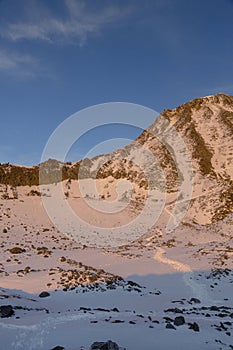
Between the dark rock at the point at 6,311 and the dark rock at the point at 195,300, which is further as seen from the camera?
the dark rock at the point at 195,300

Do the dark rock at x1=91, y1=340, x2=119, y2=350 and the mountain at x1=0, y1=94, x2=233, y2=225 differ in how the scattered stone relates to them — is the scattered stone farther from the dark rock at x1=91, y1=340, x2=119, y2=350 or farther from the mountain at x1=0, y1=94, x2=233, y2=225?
the mountain at x1=0, y1=94, x2=233, y2=225

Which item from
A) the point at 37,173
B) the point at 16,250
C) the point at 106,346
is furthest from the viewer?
the point at 37,173

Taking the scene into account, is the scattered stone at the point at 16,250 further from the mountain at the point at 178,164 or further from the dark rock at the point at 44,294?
the mountain at the point at 178,164

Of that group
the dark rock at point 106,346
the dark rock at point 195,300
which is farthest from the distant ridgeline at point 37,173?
the dark rock at point 106,346

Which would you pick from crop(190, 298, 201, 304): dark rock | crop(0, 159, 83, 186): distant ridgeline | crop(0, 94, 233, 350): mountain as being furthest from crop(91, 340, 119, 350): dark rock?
crop(0, 159, 83, 186): distant ridgeline

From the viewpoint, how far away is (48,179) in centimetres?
5197

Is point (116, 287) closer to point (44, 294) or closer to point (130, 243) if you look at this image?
point (44, 294)

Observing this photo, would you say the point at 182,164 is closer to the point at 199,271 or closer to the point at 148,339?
the point at 199,271

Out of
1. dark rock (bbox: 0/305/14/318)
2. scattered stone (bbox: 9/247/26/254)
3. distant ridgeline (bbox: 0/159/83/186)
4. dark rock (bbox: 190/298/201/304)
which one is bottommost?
dark rock (bbox: 190/298/201/304)

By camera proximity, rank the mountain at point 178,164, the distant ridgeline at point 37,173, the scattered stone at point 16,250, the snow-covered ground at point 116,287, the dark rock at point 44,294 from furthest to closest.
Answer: the distant ridgeline at point 37,173 < the mountain at point 178,164 < the scattered stone at point 16,250 < the dark rock at point 44,294 < the snow-covered ground at point 116,287

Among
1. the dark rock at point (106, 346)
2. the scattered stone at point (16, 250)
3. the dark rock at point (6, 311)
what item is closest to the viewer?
the dark rock at point (106, 346)

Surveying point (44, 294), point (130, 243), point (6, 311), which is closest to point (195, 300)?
point (44, 294)

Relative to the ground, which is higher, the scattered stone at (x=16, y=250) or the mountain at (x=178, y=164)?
the mountain at (x=178, y=164)

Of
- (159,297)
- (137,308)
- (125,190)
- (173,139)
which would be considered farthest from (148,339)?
(173,139)
